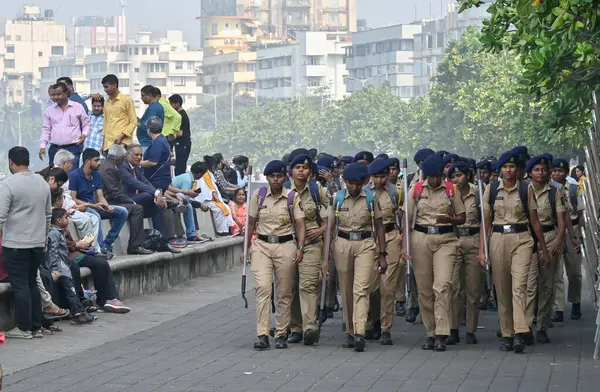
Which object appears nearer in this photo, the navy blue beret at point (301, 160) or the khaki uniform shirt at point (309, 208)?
the navy blue beret at point (301, 160)

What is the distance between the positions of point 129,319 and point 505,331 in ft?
15.3

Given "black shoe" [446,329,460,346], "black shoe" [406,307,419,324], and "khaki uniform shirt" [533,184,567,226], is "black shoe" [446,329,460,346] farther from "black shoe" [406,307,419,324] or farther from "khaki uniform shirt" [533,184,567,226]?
"black shoe" [406,307,419,324]

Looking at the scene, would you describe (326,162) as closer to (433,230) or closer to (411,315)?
(411,315)

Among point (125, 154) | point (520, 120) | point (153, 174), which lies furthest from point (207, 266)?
point (520, 120)

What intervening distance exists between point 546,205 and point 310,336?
2.72 m

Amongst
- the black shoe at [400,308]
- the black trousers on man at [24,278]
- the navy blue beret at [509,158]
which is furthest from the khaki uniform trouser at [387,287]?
the black trousers on man at [24,278]

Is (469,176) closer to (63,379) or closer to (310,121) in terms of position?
(63,379)

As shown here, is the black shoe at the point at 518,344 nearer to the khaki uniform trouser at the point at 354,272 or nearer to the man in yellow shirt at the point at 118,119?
the khaki uniform trouser at the point at 354,272

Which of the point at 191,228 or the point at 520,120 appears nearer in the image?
the point at 191,228

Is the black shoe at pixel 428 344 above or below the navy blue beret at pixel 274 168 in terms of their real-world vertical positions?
below

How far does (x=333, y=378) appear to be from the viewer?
41.8 ft

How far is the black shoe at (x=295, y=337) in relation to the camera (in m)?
15.5

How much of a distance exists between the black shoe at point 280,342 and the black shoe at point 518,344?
6.88ft

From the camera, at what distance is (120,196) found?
20.3 meters
